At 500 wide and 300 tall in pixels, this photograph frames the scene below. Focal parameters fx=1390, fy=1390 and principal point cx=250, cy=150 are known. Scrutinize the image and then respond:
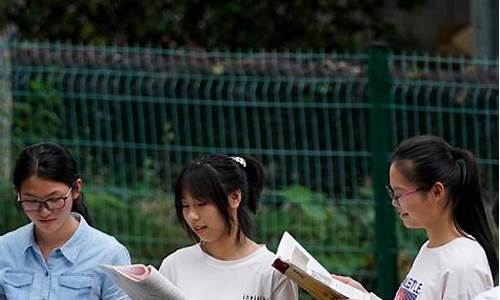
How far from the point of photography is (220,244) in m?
4.15

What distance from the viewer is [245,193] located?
4219 millimetres

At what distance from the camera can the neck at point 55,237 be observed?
4.16 meters

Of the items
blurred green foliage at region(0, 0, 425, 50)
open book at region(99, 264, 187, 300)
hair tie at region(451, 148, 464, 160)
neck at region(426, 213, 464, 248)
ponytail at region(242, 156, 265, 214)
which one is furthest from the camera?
blurred green foliage at region(0, 0, 425, 50)

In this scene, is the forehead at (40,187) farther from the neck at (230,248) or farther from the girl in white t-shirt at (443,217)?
the girl in white t-shirt at (443,217)

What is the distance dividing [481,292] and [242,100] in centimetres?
337

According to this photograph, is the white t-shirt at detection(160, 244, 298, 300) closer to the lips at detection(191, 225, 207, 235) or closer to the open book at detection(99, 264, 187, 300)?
the lips at detection(191, 225, 207, 235)

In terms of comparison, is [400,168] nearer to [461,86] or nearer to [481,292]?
[481,292]

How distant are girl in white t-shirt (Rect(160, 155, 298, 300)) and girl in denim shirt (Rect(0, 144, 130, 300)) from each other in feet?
0.68

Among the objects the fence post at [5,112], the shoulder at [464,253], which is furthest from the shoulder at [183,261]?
the fence post at [5,112]

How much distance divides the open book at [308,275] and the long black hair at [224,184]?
26 centimetres

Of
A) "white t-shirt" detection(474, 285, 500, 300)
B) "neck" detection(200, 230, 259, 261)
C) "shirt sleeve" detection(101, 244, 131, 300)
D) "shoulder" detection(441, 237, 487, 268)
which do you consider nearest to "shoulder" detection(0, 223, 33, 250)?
"shirt sleeve" detection(101, 244, 131, 300)

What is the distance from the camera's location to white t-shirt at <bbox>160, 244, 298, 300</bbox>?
4.05m

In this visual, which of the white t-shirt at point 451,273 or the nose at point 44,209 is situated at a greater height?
the nose at point 44,209

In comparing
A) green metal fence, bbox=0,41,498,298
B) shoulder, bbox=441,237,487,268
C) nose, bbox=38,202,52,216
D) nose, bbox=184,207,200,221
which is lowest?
shoulder, bbox=441,237,487,268
